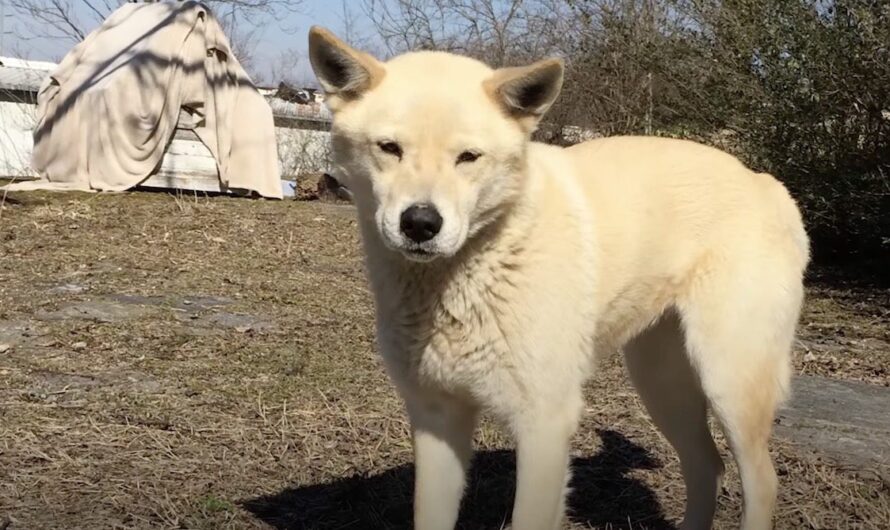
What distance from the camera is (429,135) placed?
2396 mm

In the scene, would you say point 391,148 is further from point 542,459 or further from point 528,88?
point 542,459

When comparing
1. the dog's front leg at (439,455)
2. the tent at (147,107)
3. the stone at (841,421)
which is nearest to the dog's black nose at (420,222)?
the dog's front leg at (439,455)

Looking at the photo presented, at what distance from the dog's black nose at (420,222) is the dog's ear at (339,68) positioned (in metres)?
0.47

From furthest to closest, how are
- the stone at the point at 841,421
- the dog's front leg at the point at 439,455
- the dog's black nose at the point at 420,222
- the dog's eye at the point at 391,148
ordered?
the stone at the point at 841,421
the dog's front leg at the point at 439,455
the dog's eye at the point at 391,148
the dog's black nose at the point at 420,222

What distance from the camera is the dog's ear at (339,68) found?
252cm

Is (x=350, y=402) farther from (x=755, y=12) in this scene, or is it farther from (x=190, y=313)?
(x=755, y=12)

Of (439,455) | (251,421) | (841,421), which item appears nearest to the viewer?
(439,455)

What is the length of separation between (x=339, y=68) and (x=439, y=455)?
120cm

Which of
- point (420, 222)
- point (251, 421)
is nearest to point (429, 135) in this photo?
point (420, 222)

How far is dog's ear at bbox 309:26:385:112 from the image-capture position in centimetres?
252

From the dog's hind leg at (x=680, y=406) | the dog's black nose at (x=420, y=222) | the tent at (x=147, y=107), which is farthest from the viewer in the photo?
the tent at (x=147, y=107)

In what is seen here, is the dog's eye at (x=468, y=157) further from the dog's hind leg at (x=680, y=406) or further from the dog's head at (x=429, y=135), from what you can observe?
the dog's hind leg at (x=680, y=406)

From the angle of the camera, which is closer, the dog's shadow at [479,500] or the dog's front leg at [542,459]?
the dog's front leg at [542,459]

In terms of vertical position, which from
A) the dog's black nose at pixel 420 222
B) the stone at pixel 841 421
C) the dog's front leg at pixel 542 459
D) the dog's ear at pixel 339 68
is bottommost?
the stone at pixel 841 421
